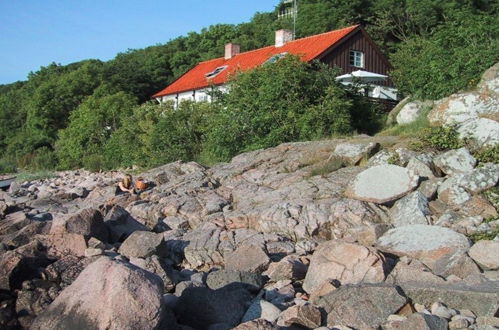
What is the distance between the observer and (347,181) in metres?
13.0

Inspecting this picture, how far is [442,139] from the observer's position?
1320 cm

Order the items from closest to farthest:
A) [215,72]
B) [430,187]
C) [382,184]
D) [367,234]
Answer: [367,234]
[430,187]
[382,184]
[215,72]

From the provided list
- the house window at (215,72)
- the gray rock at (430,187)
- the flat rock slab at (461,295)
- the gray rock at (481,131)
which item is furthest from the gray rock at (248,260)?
the house window at (215,72)

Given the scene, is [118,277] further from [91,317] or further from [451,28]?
[451,28]

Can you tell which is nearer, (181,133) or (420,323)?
(420,323)

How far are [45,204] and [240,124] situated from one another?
670 centimetres

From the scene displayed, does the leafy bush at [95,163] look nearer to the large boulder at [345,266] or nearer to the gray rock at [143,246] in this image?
the gray rock at [143,246]

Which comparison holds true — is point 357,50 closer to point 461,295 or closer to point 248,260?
point 248,260

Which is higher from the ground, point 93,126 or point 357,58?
point 357,58

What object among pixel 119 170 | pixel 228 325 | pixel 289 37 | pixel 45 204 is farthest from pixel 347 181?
pixel 289 37

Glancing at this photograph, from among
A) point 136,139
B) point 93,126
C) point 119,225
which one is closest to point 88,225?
point 119,225

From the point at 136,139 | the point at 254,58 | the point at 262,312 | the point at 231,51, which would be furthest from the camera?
the point at 231,51

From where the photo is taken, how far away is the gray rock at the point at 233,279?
867 centimetres

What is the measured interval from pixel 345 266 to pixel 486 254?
2006mm
